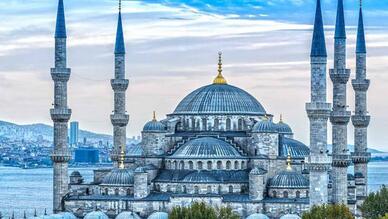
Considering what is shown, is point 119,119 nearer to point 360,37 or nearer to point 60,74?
point 60,74

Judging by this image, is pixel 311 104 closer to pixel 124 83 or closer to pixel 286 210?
pixel 286 210

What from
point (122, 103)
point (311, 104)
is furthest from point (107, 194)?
point (311, 104)

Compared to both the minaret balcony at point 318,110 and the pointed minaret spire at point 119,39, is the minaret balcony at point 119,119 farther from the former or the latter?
the minaret balcony at point 318,110

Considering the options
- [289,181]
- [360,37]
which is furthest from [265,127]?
[360,37]

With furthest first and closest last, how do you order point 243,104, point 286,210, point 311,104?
point 243,104 < point 286,210 < point 311,104

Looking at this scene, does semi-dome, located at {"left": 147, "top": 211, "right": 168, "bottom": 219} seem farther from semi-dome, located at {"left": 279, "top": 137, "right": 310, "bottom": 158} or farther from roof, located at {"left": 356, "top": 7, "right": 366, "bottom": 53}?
roof, located at {"left": 356, "top": 7, "right": 366, "bottom": 53}

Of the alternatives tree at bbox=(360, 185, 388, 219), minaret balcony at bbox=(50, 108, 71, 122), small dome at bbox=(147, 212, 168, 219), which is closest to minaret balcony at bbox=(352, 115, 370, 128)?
tree at bbox=(360, 185, 388, 219)

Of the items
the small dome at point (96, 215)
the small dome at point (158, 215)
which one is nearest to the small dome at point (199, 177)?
the small dome at point (158, 215)
